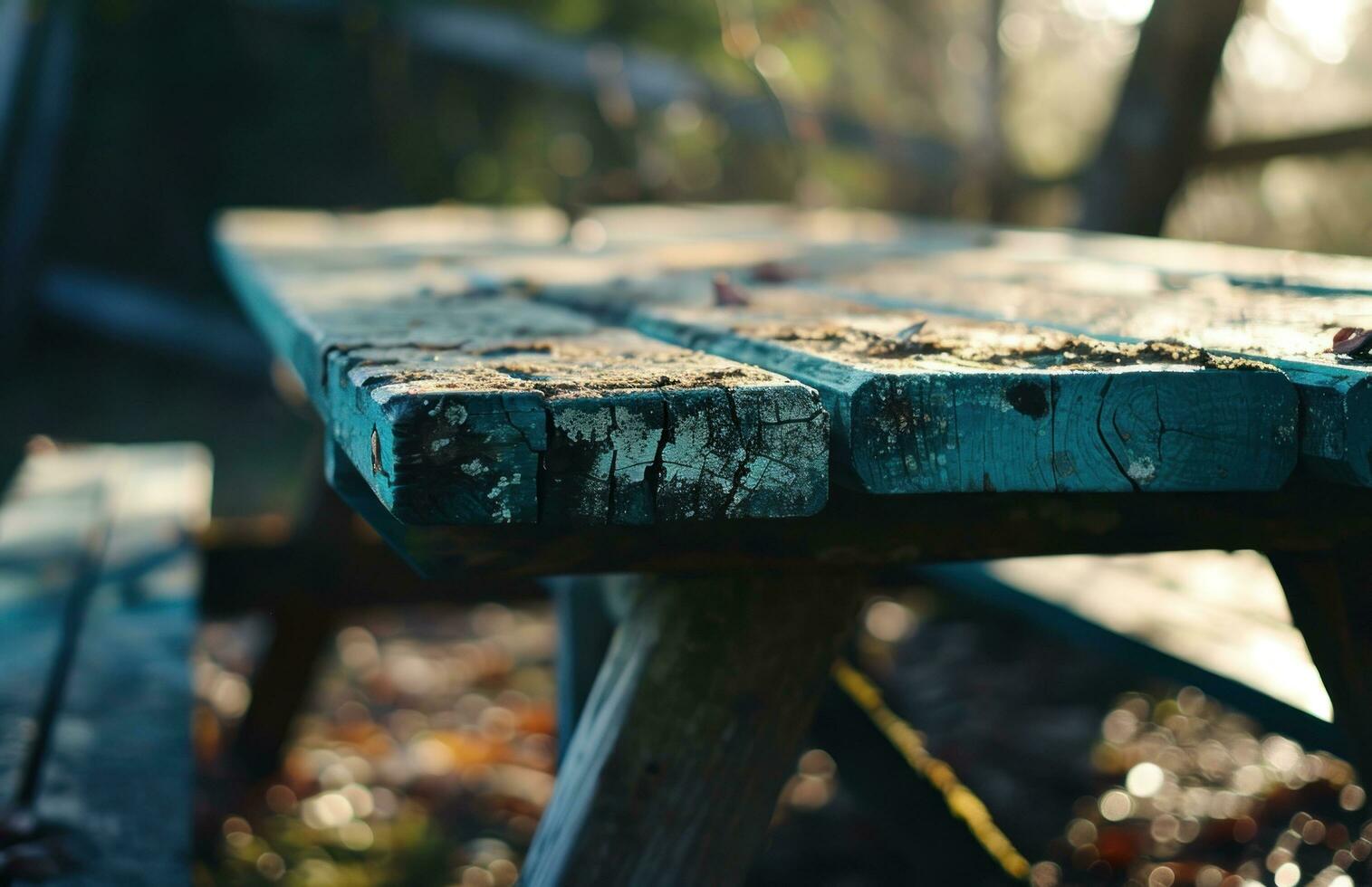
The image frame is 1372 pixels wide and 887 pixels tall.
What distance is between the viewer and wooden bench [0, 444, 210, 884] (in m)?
1.25

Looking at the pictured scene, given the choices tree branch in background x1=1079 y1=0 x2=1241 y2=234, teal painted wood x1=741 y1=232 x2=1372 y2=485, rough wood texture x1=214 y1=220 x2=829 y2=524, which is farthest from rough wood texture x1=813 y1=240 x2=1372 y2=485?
tree branch in background x1=1079 y1=0 x2=1241 y2=234

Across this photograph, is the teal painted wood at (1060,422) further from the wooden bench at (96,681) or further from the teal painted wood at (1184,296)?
the wooden bench at (96,681)

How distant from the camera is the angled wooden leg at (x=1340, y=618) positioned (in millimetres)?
1165

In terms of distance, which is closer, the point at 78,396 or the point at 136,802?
the point at 136,802

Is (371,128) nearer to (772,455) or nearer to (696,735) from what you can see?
(696,735)

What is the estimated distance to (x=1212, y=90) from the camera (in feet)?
10.7

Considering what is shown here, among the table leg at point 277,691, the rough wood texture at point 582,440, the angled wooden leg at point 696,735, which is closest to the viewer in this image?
the rough wood texture at point 582,440

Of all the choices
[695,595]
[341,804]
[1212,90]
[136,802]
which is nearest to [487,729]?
[341,804]

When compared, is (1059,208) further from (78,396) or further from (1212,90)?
(78,396)

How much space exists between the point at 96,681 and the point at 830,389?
3.83 ft

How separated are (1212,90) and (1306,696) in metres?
2.14

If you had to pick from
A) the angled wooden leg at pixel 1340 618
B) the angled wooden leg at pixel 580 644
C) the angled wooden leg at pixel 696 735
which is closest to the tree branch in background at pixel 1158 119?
the angled wooden leg at pixel 580 644

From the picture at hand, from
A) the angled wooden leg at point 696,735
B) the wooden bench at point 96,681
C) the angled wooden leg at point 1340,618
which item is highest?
the angled wooden leg at point 1340,618

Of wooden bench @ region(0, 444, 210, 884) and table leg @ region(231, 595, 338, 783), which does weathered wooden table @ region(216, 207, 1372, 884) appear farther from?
table leg @ region(231, 595, 338, 783)
